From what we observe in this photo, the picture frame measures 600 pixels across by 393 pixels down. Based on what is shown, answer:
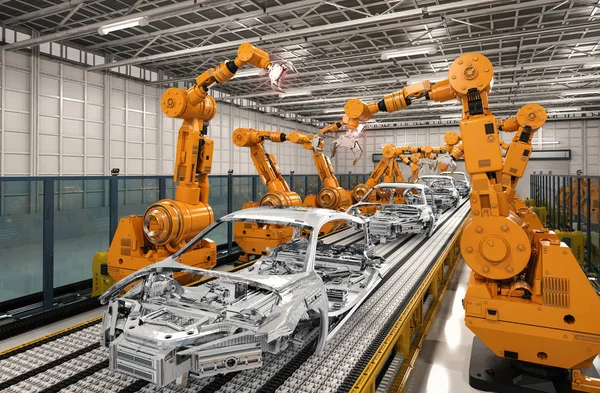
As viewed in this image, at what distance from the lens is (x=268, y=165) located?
9617 mm

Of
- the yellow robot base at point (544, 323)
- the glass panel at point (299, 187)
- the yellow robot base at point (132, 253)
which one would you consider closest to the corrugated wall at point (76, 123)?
the glass panel at point (299, 187)

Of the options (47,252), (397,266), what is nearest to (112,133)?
(47,252)

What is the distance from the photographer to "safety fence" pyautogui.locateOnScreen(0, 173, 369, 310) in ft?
18.3

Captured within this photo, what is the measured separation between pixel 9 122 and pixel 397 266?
12.9 meters

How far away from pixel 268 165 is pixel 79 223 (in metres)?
9.65

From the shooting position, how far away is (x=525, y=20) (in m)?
12.5

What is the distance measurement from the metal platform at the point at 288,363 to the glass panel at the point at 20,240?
381 centimetres

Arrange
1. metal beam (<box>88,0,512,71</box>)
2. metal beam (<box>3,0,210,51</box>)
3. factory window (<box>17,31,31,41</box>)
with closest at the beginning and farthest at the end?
metal beam (<box>88,0,512,71</box>) < metal beam (<box>3,0,210,51</box>) < factory window (<box>17,31,31,41</box>)

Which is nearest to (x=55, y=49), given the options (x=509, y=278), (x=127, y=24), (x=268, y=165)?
(x=127, y=24)

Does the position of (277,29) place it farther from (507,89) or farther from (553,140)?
(553,140)

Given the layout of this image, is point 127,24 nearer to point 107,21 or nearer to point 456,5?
point 107,21

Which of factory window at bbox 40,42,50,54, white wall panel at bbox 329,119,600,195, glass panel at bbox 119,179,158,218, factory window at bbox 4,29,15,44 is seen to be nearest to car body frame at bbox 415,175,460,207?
glass panel at bbox 119,179,158,218

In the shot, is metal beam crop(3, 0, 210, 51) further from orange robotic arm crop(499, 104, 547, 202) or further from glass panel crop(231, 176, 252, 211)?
orange robotic arm crop(499, 104, 547, 202)

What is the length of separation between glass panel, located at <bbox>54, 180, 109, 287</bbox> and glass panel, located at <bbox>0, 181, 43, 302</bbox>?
22.5 inches
